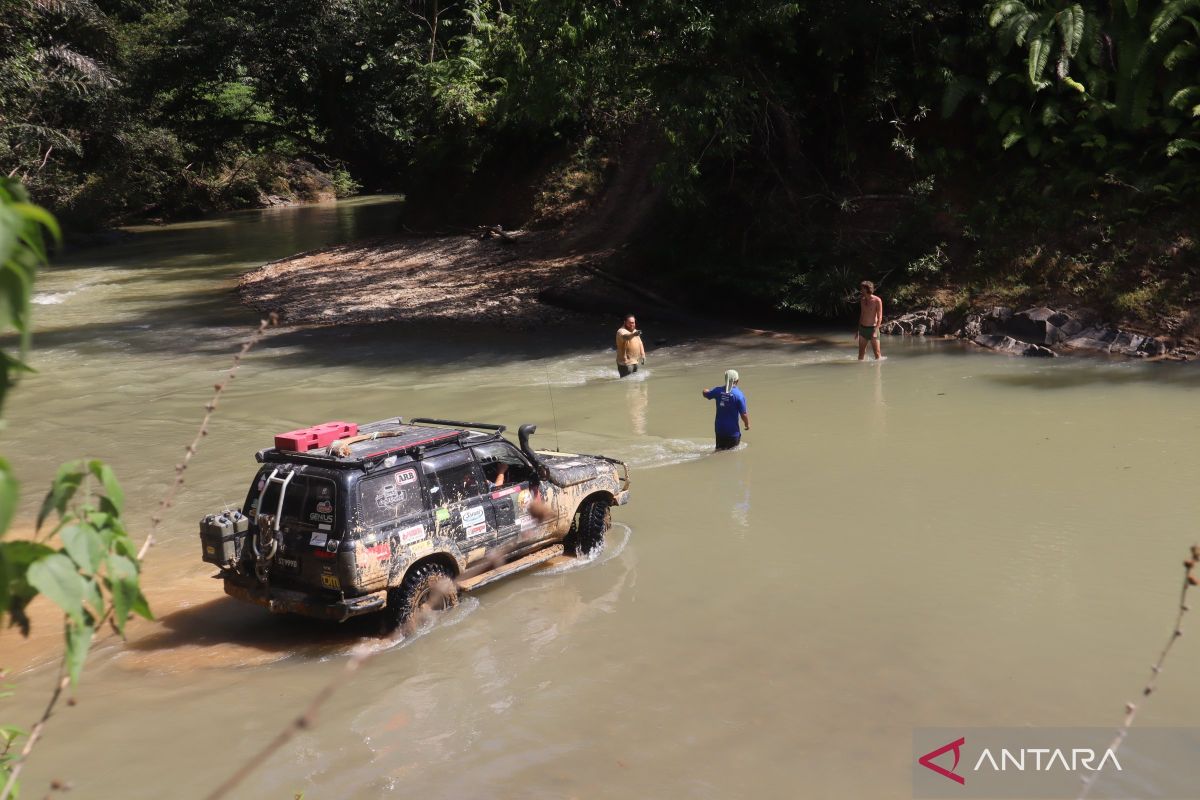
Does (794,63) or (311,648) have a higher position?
(794,63)

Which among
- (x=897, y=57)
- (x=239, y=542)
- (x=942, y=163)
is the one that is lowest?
(x=239, y=542)

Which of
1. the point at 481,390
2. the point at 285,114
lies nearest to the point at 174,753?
the point at 481,390

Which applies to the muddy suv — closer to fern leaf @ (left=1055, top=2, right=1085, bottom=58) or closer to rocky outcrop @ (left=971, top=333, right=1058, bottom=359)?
rocky outcrop @ (left=971, top=333, right=1058, bottom=359)

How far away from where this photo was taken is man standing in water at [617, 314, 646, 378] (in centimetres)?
1994

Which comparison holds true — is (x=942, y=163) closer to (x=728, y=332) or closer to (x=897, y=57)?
(x=897, y=57)

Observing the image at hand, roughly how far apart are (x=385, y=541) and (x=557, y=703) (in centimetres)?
197

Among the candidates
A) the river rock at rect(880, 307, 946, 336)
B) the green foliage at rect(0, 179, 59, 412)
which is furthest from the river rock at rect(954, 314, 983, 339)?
the green foliage at rect(0, 179, 59, 412)

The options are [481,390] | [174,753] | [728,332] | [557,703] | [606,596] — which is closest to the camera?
[174,753]

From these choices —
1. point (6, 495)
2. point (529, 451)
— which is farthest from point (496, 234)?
point (6, 495)

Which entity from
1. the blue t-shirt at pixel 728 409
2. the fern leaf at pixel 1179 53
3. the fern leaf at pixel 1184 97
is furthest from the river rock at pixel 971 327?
the blue t-shirt at pixel 728 409

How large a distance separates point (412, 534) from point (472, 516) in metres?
0.85

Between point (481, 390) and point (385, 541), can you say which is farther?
point (481, 390)

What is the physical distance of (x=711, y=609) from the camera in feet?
34.0

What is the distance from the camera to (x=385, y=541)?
9406 mm
